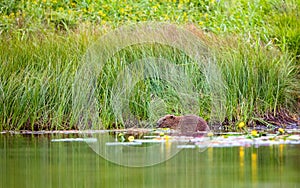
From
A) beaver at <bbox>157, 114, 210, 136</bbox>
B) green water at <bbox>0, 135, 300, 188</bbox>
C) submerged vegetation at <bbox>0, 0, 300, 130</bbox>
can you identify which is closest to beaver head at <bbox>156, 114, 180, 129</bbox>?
beaver at <bbox>157, 114, 210, 136</bbox>

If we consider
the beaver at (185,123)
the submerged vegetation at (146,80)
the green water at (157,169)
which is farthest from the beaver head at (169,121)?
the green water at (157,169)

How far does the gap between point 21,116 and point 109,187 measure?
19.8 feet

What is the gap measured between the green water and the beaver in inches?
78.0

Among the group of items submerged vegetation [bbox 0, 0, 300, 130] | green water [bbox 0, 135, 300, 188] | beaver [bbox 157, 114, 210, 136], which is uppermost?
submerged vegetation [bbox 0, 0, 300, 130]

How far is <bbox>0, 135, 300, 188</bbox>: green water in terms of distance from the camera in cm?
664

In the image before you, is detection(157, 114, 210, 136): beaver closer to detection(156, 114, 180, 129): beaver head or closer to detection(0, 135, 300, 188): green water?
detection(156, 114, 180, 129): beaver head

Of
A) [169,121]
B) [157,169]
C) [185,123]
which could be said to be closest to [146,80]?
[169,121]

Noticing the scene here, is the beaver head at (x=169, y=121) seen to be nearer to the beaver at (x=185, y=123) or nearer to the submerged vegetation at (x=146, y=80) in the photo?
the beaver at (x=185, y=123)

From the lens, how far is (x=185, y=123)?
37.6 ft

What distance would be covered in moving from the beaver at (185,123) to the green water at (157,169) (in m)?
1.98

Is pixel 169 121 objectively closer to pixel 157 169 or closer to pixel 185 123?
pixel 185 123

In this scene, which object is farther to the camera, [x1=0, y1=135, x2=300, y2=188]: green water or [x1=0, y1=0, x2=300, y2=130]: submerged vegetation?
[x1=0, y1=0, x2=300, y2=130]: submerged vegetation

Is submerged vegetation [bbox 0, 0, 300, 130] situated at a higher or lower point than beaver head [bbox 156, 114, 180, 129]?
higher

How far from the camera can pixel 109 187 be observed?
6.35 metres
